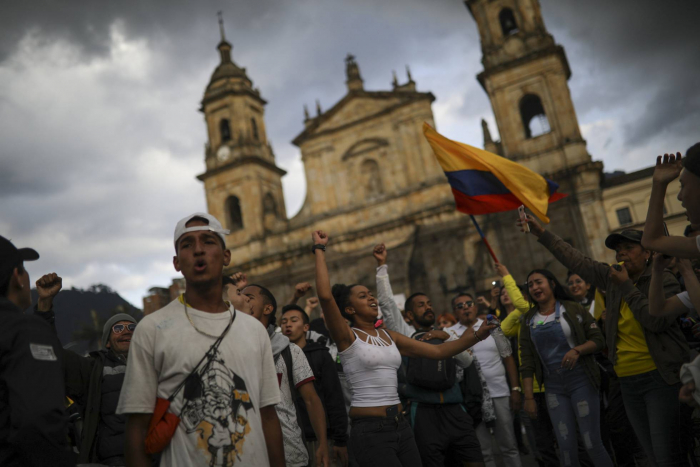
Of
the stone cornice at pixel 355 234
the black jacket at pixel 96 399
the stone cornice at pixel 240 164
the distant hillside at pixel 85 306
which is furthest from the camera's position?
the stone cornice at pixel 240 164

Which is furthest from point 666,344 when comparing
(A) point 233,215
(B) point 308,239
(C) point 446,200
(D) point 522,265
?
(A) point 233,215

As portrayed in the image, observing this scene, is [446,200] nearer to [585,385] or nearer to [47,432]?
[585,385]

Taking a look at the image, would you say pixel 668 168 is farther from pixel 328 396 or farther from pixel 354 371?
pixel 328 396

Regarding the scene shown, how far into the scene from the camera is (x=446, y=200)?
2611cm

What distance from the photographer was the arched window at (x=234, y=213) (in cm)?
3189

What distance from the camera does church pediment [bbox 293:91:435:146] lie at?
92.8ft

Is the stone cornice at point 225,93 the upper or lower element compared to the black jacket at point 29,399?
upper

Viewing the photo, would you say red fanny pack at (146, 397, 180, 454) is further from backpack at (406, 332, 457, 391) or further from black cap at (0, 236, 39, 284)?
backpack at (406, 332, 457, 391)

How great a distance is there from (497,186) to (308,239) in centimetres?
2236

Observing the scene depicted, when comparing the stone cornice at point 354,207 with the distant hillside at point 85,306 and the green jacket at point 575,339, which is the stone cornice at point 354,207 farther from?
the green jacket at point 575,339

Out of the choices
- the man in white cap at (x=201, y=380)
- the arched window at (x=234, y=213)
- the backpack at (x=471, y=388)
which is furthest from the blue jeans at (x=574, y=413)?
the arched window at (x=234, y=213)

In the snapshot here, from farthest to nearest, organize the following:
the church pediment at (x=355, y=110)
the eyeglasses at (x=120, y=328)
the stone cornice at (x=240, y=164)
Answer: the stone cornice at (x=240, y=164), the church pediment at (x=355, y=110), the eyeglasses at (x=120, y=328)

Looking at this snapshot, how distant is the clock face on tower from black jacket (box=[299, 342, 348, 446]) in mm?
28545

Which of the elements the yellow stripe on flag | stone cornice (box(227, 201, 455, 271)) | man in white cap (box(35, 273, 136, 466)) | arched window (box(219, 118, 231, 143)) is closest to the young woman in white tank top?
man in white cap (box(35, 273, 136, 466))
